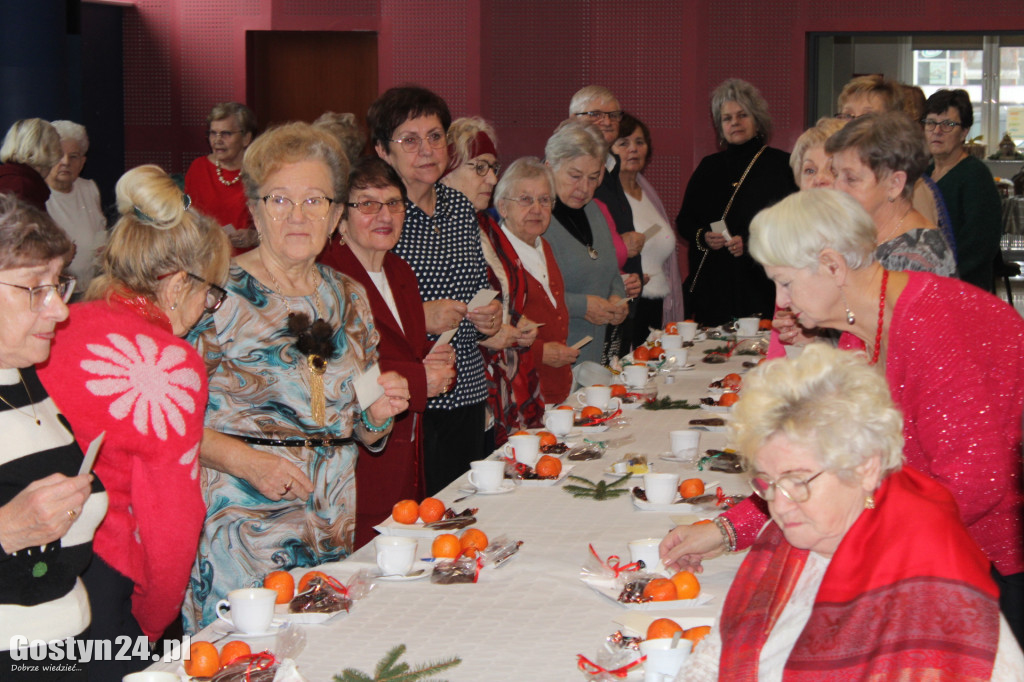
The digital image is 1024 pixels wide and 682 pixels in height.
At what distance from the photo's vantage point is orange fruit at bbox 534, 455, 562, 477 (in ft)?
9.83

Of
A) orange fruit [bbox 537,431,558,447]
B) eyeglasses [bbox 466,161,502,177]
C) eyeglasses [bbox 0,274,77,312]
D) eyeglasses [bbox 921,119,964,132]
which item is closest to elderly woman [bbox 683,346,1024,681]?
eyeglasses [bbox 0,274,77,312]

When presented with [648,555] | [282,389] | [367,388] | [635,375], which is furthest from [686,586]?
[635,375]

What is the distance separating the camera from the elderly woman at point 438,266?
3.74 m

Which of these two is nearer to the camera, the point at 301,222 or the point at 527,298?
the point at 301,222

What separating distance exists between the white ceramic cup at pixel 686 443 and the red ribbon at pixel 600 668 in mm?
1373

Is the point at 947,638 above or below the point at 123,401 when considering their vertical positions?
below

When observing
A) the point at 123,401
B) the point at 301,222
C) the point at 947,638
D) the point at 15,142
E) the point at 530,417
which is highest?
the point at 15,142

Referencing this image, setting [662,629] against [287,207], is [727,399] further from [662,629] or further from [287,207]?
[662,629]

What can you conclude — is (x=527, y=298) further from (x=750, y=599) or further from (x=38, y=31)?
(x=38, y=31)

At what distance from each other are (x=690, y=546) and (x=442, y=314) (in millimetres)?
1625

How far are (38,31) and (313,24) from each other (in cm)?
311

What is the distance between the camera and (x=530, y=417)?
4461 millimetres

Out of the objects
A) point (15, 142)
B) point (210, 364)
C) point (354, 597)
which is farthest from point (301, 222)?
point (15, 142)

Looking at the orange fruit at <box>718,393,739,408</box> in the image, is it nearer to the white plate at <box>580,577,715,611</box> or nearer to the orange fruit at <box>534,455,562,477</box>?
the orange fruit at <box>534,455,562,477</box>
